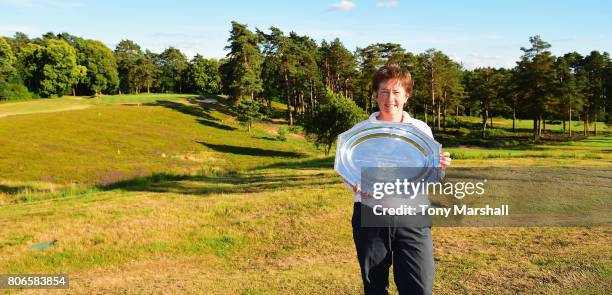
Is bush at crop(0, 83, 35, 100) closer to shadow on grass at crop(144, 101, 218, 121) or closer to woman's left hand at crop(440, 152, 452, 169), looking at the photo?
shadow on grass at crop(144, 101, 218, 121)

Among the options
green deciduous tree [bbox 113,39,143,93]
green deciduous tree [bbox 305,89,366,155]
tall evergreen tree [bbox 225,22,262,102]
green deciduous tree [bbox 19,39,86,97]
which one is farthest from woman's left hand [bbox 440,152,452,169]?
green deciduous tree [bbox 113,39,143,93]

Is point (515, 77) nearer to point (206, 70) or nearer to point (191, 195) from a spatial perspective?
point (191, 195)

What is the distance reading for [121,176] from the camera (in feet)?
126

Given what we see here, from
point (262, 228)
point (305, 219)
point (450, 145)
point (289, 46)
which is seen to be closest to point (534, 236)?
point (305, 219)

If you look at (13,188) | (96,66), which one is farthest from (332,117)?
(96,66)

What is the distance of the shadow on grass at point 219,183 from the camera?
2786 centimetres

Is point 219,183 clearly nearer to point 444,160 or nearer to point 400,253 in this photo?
point 400,253

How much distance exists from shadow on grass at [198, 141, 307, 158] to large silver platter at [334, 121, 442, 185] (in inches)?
1965

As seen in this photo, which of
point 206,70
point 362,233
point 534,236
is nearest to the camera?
point 362,233

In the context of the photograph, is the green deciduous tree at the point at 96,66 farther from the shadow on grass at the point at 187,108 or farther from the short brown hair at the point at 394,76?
the short brown hair at the point at 394,76

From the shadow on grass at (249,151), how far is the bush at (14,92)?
200ft

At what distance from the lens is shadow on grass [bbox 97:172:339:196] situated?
2786cm

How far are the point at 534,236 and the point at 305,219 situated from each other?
8.34 meters

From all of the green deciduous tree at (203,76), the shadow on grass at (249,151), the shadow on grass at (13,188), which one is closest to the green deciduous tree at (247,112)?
the shadow on grass at (249,151)
